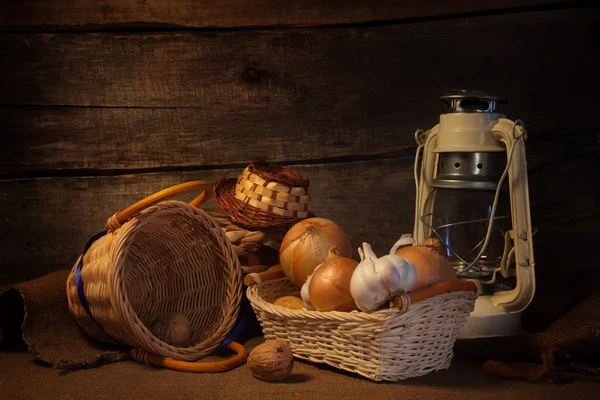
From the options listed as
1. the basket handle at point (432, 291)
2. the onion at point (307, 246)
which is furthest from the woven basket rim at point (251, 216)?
the basket handle at point (432, 291)

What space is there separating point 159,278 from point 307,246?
1.57 feet

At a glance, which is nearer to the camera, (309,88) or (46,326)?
(46,326)

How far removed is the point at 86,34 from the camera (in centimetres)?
229

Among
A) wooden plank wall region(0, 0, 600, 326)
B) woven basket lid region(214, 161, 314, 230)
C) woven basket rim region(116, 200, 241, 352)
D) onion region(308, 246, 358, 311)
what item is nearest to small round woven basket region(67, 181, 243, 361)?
woven basket rim region(116, 200, 241, 352)

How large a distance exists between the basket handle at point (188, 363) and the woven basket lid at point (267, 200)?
0.42 m

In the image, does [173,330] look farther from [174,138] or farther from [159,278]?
[174,138]

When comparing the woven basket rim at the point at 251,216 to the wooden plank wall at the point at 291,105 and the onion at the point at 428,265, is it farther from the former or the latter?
the onion at the point at 428,265

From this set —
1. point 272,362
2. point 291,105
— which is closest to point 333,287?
point 272,362

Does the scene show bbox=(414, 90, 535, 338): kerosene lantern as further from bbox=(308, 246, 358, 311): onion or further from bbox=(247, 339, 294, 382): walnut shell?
bbox=(247, 339, 294, 382): walnut shell

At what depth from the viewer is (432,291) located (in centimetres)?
150

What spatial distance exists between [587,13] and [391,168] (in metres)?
0.85

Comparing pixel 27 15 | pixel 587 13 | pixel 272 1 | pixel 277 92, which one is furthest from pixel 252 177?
pixel 587 13

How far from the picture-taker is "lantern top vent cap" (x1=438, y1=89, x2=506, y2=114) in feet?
5.98

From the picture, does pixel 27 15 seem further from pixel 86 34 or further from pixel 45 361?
pixel 45 361
